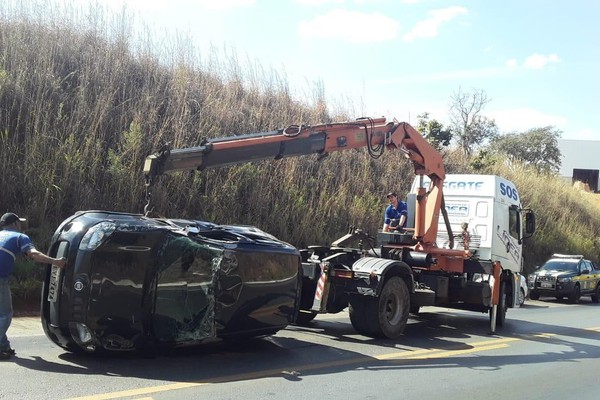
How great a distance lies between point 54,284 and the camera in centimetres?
618

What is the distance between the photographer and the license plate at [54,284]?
20.2 ft

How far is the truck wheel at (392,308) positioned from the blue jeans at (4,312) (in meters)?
5.10

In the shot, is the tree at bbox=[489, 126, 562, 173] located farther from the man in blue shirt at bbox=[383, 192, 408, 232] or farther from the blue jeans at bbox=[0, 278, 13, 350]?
the blue jeans at bbox=[0, 278, 13, 350]

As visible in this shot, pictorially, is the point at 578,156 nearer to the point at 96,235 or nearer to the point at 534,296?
the point at 534,296

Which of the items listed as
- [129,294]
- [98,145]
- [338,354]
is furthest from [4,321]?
[98,145]

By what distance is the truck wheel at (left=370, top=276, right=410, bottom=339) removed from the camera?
9.11 m

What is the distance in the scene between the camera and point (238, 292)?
691 centimetres

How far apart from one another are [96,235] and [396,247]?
20.2 feet

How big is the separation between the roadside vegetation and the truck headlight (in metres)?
4.97

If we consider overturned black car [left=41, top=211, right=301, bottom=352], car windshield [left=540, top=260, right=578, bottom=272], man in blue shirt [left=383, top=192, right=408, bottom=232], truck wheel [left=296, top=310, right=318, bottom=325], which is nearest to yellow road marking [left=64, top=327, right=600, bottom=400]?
overturned black car [left=41, top=211, right=301, bottom=352]

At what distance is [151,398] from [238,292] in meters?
1.86

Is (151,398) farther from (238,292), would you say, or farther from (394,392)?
(394,392)

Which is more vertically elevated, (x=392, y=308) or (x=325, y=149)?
(x=325, y=149)

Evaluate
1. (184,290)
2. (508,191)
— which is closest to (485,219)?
(508,191)
